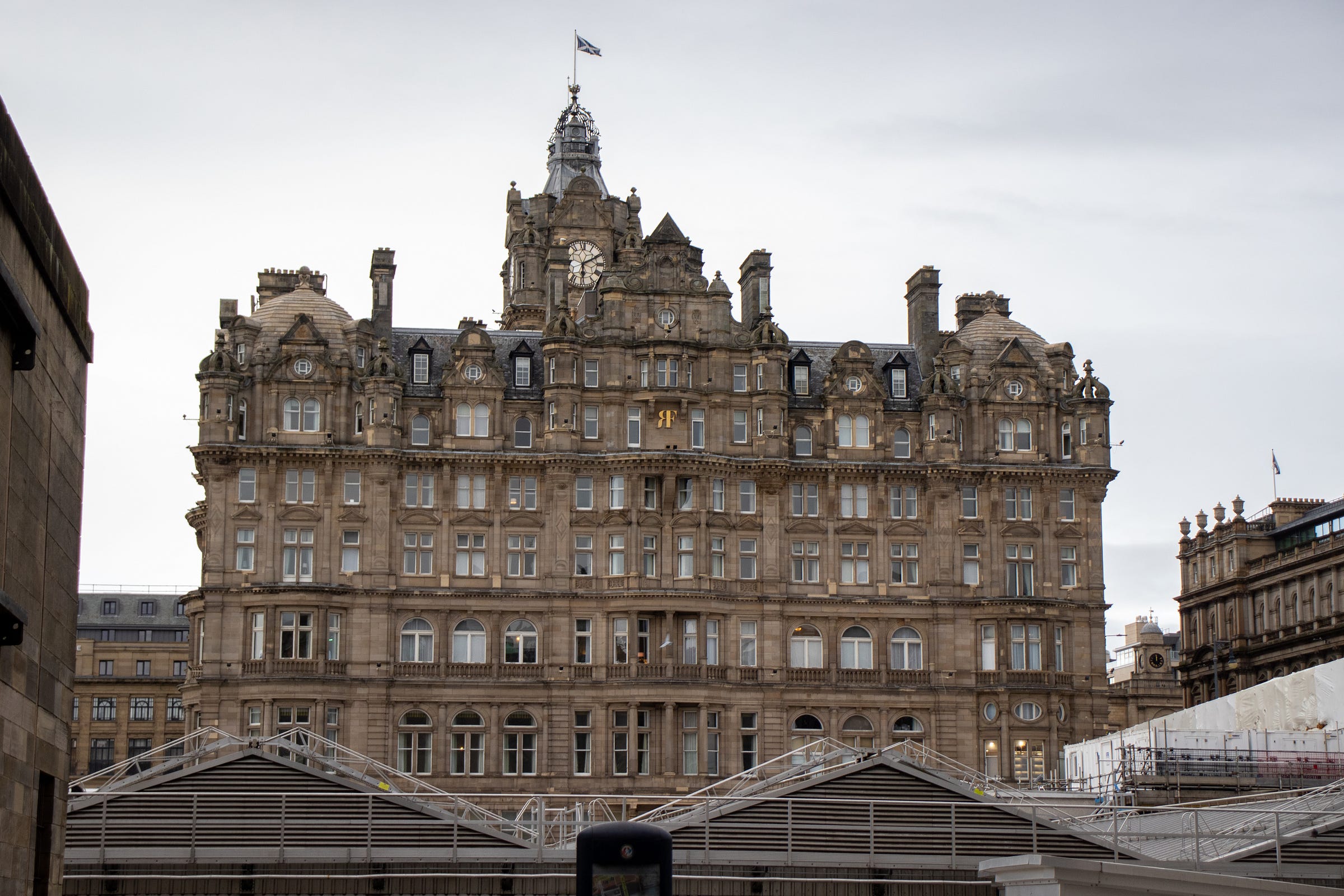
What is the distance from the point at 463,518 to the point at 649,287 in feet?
45.3

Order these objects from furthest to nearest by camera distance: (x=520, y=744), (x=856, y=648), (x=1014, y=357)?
1. (x=1014, y=357)
2. (x=856, y=648)
3. (x=520, y=744)

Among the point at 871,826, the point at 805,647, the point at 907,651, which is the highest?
the point at 805,647

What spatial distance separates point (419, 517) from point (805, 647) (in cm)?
1859

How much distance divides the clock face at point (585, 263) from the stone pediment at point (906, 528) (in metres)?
25.4

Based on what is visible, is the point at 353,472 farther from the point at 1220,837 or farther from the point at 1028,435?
the point at 1220,837

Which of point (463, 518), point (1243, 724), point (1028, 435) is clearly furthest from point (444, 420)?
point (1243, 724)

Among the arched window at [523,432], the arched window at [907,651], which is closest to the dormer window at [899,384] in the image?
the arched window at [907,651]

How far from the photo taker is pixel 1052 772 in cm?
8675

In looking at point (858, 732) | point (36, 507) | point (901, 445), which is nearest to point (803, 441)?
point (901, 445)

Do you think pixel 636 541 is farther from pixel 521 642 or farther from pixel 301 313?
pixel 301 313

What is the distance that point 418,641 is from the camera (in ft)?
280

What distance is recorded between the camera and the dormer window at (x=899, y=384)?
302 feet

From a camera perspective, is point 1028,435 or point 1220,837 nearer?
point 1220,837

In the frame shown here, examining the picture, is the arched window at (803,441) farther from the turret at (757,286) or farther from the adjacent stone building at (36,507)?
the adjacent stone building at (36,507)
